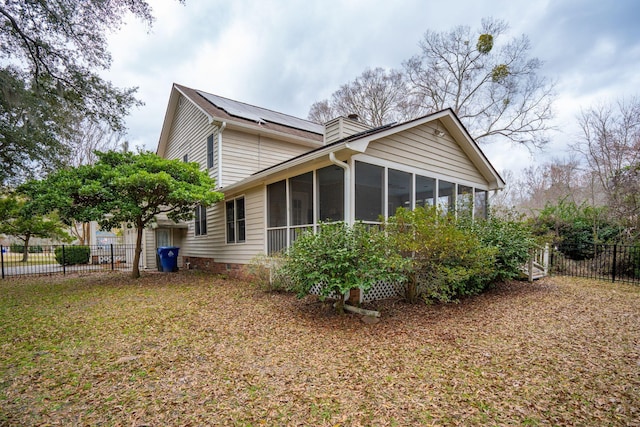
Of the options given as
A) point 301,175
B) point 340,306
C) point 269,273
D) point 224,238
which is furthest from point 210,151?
point 340,306

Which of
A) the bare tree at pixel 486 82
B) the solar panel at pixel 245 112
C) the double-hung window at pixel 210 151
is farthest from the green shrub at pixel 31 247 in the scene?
the bare tree at pixel 486 82

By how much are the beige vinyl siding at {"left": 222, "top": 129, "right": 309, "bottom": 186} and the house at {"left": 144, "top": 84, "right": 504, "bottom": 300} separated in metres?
0.04

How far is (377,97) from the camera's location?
2114 cm

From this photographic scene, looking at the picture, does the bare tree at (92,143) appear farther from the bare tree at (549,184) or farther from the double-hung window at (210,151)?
the bare tree at (549,184)

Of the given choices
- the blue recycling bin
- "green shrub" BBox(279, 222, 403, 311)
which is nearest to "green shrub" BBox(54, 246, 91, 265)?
the blue recycling bin

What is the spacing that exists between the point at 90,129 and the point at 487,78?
84.2ft

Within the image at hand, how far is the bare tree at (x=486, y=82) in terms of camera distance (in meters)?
16.8

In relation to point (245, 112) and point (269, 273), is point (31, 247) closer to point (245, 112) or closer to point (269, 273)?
point (245, 112)

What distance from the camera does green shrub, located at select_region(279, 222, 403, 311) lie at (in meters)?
4.96

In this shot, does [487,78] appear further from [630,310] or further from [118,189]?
[118,189]

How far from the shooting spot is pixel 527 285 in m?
8.20

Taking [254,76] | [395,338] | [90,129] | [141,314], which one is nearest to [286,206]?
[141,314]

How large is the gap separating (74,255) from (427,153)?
63.2 ft

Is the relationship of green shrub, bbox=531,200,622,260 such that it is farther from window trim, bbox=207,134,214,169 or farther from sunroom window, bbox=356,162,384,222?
window trim, bbox=207,134,214,169
